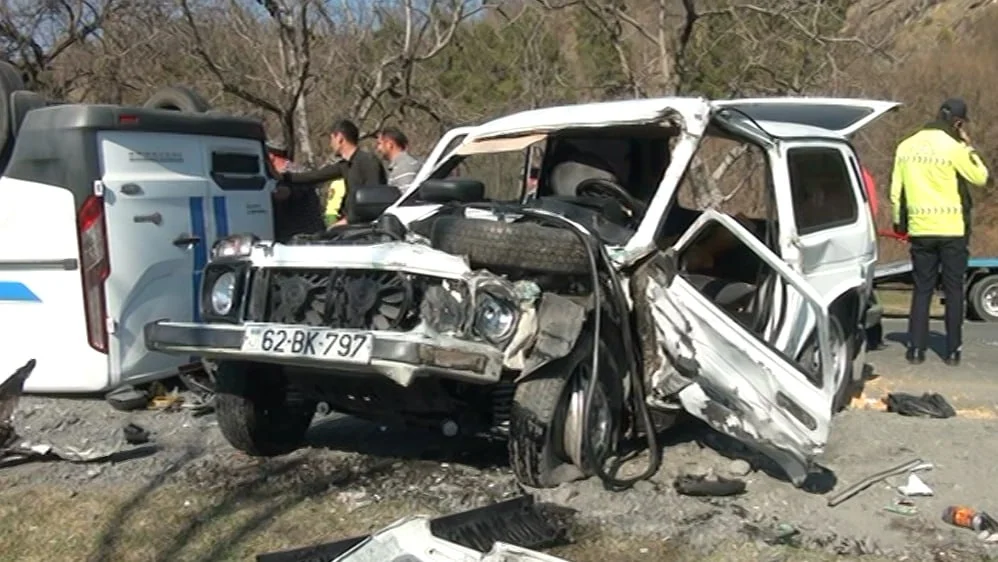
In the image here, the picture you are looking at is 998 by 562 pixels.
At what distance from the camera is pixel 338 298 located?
204 inches

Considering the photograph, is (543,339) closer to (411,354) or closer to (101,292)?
(411,354)

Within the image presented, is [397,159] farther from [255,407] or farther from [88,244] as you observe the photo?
[255,407]

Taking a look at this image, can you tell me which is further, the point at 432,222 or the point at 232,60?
the point at 232,60

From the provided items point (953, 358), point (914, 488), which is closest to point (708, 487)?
point (914, 488)

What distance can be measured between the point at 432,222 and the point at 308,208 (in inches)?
132

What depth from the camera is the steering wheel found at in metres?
5.92

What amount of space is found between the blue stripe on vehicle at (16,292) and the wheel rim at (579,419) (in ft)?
11.7

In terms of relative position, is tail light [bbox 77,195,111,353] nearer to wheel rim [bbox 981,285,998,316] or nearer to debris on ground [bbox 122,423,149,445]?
debris on ground [bbox 122,423,149,445]

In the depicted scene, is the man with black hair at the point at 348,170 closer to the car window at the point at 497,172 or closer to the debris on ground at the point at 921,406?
the car window at the point at 497,172

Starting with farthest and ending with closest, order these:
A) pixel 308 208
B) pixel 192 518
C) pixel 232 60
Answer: pixel 232 60 → pixel 308 208 → pixel 192 518

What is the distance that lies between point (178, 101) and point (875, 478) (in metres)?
5.63

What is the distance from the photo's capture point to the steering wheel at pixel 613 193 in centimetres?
592

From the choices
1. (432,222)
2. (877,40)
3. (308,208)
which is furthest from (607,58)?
(432,222)

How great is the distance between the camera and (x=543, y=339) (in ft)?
16.1
